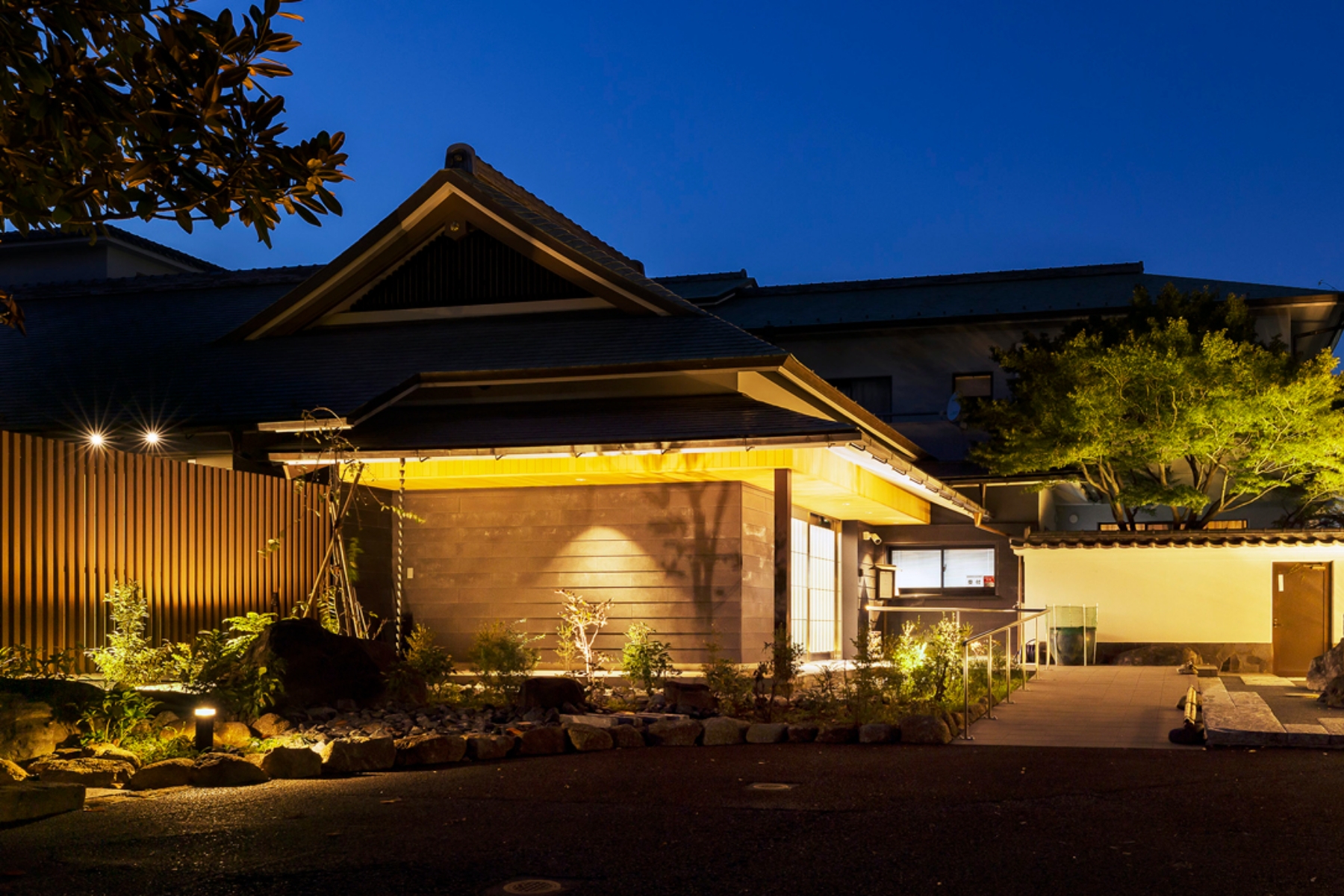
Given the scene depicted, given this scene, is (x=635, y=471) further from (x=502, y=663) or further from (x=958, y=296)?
(x=958, y=296)

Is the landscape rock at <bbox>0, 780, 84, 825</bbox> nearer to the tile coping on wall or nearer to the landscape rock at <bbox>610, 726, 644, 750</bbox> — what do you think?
the landscape rock at <bbox>610, 726, 644, 750</bbox>

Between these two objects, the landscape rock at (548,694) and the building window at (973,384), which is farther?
the building window at (973,384)

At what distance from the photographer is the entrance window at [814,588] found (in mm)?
20391

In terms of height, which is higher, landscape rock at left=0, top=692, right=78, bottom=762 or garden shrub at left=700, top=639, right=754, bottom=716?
landscape rock at left=0, top=692, right=78, bottom=762

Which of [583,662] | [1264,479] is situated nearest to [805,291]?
[1264,479]

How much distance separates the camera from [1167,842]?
662cm

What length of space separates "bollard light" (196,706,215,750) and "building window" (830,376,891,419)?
21.8m

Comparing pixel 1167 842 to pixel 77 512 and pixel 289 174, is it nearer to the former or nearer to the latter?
pixel 289 174

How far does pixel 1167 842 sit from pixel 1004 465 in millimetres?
18369

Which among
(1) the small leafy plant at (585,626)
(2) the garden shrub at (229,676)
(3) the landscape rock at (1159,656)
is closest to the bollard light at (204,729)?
(2) the garden shrub at (229,676)

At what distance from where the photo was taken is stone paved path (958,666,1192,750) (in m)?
11.5

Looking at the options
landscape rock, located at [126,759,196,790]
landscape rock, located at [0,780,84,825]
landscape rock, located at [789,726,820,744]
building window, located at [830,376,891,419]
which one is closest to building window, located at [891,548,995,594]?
building window, located at [830,376,891,419]

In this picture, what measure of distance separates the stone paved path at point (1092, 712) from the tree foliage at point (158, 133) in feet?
24.7

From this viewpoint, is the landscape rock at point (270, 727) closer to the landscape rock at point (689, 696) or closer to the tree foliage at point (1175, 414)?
the landscape rock at point (689, 696)
